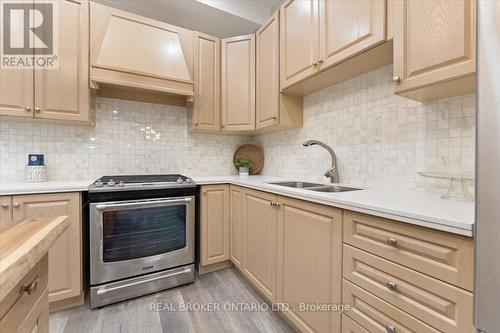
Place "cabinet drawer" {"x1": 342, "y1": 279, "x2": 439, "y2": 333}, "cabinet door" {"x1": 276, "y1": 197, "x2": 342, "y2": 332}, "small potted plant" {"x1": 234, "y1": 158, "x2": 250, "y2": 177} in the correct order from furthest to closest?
"small potted plant" {"x1": 234, "y1": 158, "x2": 250, "y2": 177}, "cabinet door" {"x1": 276, "y1": 197, "x2": 342, "y2": 332}, "cabinet drawer" {"x1": 342, "y1": 279, "x2": 439, "y2": 333}

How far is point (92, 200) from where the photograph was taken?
162 cm

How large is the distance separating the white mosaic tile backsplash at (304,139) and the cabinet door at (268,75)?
1.03ft

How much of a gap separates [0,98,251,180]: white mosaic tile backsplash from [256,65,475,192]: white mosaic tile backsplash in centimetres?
112

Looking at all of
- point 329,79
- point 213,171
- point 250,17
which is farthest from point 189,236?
point 250,17

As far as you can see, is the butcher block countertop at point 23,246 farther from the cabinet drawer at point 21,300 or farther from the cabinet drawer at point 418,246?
the cabinet drawer at point 418,246

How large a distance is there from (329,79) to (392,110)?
507 mm

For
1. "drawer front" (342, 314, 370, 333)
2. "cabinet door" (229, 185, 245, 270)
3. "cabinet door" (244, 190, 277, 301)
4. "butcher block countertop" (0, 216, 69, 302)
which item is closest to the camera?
"butcher block countertop" (0, 216, 69, 302)

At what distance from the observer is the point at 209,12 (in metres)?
2.30

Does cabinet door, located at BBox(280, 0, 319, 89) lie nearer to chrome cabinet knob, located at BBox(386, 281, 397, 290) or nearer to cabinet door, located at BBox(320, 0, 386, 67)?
cabinet door, located at BBox(320, 0, 386, 67)

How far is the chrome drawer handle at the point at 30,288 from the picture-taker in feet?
1.82

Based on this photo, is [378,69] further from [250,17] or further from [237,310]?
[237,310]

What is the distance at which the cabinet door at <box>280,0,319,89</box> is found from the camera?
1571mm

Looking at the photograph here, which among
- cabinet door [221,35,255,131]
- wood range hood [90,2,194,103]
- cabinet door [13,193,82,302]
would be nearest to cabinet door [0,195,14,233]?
cabinet door [13,193,82,302]

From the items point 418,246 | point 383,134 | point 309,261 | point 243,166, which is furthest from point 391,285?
point 243,166
